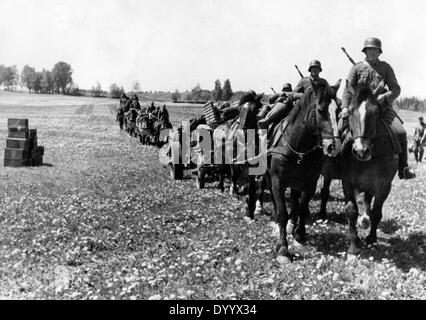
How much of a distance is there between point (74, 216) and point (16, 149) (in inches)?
413

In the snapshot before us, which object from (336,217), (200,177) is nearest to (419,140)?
(200,177)

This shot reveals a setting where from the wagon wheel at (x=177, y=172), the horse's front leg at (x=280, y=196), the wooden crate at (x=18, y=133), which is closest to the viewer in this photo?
the horse's front leg at (x=280, y=196)

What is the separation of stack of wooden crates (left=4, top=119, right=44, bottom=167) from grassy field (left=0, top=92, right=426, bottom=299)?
14.5 feet

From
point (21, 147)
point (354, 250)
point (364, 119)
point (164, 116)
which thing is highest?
point (164, 116)

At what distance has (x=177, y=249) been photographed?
938 centimetres

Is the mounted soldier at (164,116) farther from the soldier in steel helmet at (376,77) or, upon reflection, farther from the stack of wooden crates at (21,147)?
the soldier in steel helmet at (376,77)

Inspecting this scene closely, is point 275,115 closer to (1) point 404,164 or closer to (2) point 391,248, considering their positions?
(1) point 404,164

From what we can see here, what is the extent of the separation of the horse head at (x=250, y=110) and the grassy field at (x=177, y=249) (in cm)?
247

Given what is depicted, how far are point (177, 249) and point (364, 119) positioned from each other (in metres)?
Answer: 4.30

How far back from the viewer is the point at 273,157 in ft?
31.0

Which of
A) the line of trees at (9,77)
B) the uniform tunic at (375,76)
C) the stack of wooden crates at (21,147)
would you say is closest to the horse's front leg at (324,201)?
the uniform tunic at (375,76)

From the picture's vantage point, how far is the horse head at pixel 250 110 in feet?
39.3

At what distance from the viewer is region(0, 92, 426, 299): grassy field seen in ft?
23.4
